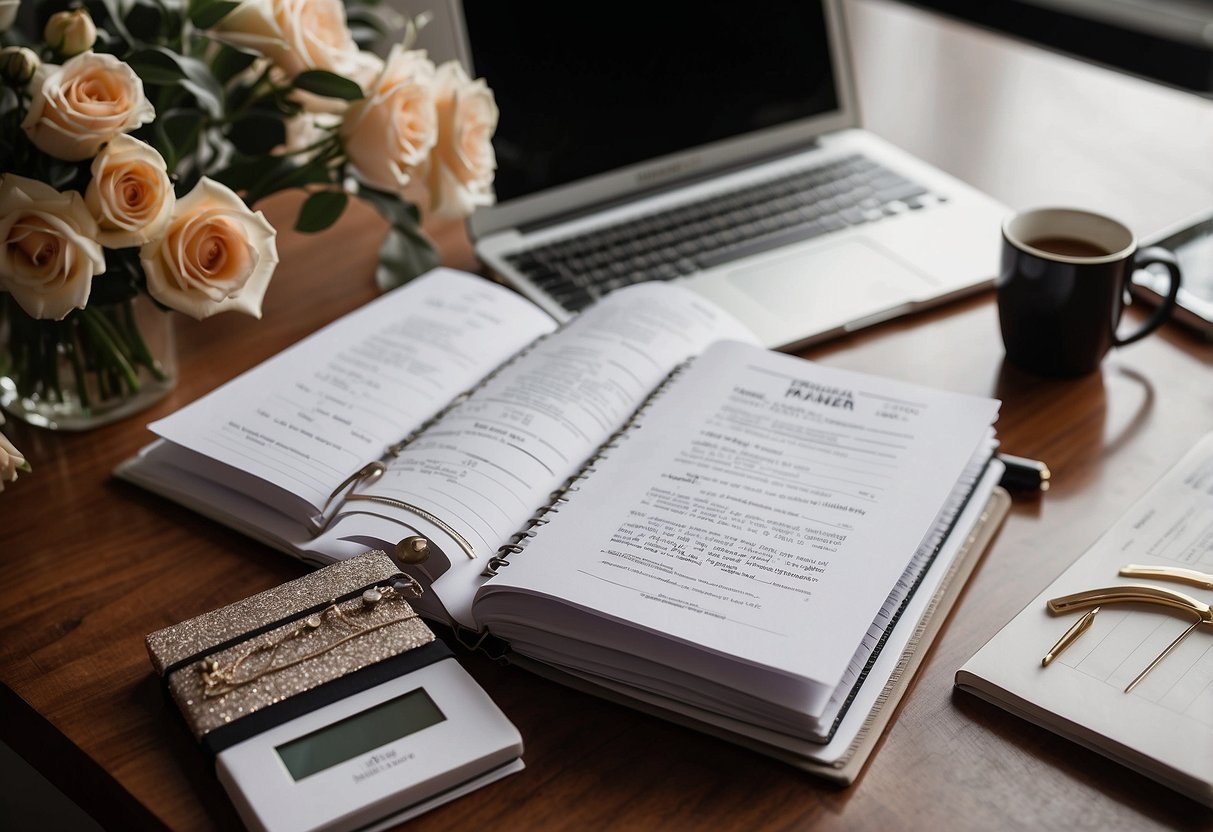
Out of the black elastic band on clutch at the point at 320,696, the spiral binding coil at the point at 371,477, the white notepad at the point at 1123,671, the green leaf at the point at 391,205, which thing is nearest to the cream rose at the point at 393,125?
→ the green leaf at the point at 391,205

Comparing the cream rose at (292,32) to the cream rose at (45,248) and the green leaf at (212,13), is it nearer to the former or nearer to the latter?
the green leaf at (212,13)

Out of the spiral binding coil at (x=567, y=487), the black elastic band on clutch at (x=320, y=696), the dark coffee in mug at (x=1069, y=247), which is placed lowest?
the dark coffee in mug at (x=1069, y=247)

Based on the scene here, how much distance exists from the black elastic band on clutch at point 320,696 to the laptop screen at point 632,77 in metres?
0.63

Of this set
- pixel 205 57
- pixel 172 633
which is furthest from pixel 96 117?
pixel 172 633

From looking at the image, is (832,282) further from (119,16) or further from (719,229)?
(119,16)

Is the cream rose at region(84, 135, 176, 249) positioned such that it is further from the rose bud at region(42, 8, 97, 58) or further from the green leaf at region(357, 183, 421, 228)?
the green leaf at region(357, 183, 421, 228)

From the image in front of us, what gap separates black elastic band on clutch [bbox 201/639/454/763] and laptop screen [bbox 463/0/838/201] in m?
0.63

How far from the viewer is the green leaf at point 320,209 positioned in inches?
39.3

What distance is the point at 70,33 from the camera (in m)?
0.79

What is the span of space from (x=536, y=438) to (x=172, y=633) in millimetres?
Answer: 277

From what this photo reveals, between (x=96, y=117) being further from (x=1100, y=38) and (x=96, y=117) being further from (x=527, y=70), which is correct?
(x=1100, y=38)

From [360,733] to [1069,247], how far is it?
710 millimetres

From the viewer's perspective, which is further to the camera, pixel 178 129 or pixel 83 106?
pixel 178 129

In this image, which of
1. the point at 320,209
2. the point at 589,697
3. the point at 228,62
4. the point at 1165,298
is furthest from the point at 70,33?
the point at 1165,298
